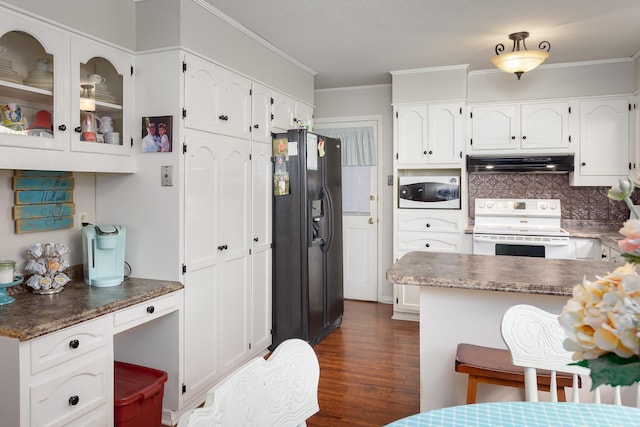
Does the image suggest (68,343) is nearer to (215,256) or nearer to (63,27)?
(215,256)

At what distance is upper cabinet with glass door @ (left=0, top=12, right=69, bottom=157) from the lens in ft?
6.82

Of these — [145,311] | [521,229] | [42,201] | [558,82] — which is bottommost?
[145,311]

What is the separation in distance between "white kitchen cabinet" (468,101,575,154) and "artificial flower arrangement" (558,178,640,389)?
405cm

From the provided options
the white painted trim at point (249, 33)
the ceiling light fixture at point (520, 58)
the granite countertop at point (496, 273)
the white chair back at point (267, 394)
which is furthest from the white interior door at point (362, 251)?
the white chair back at point (267, 394)

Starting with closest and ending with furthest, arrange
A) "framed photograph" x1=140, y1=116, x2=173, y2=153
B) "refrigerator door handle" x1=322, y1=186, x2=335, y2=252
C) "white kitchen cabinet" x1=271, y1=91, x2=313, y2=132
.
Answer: "framed photograph" x1=140, y1=116, x2=173, y2=153 < "white kitchen cabinet" x1=271, y1=91, x2=313, y2=132 < "refrigerator door handle" x1=322, y1=186, x2=335, y2=252

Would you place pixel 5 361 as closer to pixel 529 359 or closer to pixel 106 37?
pixel 106 37

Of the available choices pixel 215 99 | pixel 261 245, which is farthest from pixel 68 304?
pixel 261 245

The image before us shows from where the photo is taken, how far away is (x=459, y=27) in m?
3.39

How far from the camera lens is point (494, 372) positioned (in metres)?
1.88

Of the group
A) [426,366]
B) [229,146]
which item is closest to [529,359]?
[426,366]

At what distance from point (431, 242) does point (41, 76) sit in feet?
11.6

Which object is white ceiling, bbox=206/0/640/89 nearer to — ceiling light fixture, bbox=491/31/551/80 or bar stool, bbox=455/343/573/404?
ceiling light fixture, bbox=491/31/551/80

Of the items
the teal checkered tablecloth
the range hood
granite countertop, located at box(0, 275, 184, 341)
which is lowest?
the teal checkered tablecloth

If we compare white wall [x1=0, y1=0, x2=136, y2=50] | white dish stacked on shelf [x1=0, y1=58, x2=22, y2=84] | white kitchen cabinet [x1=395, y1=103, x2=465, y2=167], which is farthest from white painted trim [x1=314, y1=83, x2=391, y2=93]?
white dish stacked on shelf [x1=0, y1=58, x2=22, y2=84]
